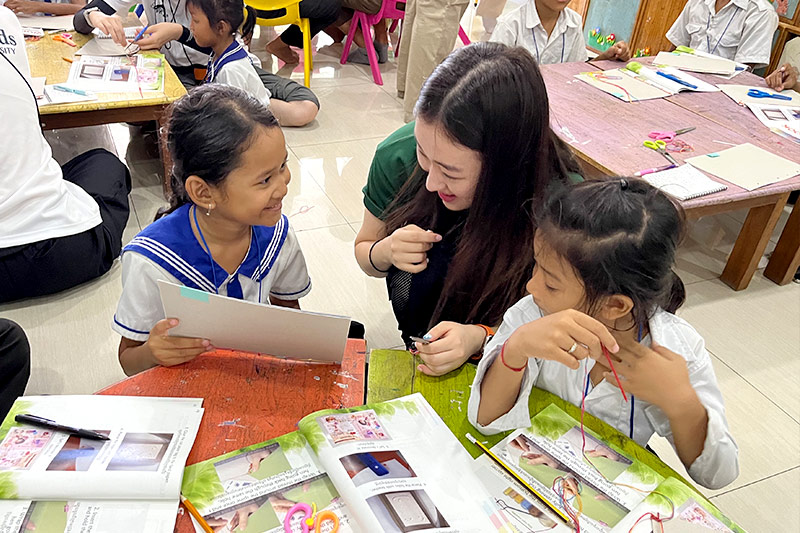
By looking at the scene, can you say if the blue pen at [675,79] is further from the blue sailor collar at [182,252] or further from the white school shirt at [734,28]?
the blue sailor collar at [182,252]

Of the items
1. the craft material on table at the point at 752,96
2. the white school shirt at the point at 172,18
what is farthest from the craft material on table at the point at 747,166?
the white school shirt at the point at 172,18

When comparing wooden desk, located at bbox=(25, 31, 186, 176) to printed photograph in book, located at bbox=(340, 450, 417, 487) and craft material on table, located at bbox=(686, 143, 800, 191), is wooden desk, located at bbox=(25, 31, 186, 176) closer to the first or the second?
printed photograph in book, located at bbox=(340, 450, 417, 487)

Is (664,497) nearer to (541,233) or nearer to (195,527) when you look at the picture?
(541,233)

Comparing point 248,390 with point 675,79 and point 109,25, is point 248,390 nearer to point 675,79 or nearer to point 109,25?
point 109,25

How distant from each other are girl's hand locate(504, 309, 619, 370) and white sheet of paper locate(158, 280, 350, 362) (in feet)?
0.96

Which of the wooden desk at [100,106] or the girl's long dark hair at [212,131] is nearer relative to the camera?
the girl's long dark hair at [212,131]

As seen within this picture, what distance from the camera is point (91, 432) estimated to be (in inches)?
37.1

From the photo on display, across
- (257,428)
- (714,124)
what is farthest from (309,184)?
(257,428)

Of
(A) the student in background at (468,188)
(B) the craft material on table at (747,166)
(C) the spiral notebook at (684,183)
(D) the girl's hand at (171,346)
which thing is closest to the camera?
(D) the girl's hand at (171,346)

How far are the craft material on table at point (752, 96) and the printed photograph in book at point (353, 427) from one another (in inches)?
103

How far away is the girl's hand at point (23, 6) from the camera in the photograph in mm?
3100

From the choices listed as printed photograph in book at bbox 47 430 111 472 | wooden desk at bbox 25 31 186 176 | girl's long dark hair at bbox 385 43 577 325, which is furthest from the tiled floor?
printed photograph in book at bbox 47 430 111 472

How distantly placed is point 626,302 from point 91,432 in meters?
0.83

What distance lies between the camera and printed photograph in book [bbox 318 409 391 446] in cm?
96
